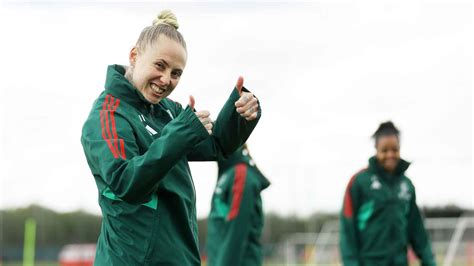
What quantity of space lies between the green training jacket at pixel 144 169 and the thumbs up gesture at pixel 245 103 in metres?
0.04

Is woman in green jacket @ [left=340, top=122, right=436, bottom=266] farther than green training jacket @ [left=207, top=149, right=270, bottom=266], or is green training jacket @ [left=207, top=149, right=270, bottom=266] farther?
woman in green jacket @ [left=340, top=122, right=436, bottom=266]

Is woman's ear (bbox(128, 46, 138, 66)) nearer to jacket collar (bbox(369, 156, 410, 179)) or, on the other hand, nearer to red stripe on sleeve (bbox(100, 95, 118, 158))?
red stripe on sleeve (bbox(100, 95, 118, 158))

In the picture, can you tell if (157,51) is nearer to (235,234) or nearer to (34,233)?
(235,234)

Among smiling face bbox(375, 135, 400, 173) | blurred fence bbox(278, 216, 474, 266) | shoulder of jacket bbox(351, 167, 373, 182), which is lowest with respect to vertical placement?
blurred fence bbox(278, 216, 474, 266)

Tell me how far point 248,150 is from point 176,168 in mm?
4389

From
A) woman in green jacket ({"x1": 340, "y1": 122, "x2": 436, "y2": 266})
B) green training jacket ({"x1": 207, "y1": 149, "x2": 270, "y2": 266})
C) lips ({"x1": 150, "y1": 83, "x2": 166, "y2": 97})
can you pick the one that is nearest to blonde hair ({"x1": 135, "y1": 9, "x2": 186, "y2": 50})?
lips ({"x1": 150, "y1": 83, "x2": 166, "y2": 97})

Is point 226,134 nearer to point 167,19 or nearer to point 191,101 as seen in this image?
point 191,101

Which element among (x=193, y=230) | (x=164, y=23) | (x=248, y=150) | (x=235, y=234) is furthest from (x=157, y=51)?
(x=248, y=150)

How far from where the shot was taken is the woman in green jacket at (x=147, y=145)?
109 inches

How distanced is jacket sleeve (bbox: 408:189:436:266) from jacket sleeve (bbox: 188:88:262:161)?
14.3 ft

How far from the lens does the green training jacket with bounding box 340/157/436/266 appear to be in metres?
6.82

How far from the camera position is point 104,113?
2.90 metres

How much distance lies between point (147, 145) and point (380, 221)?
171 inches

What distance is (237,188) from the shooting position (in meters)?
6.84
